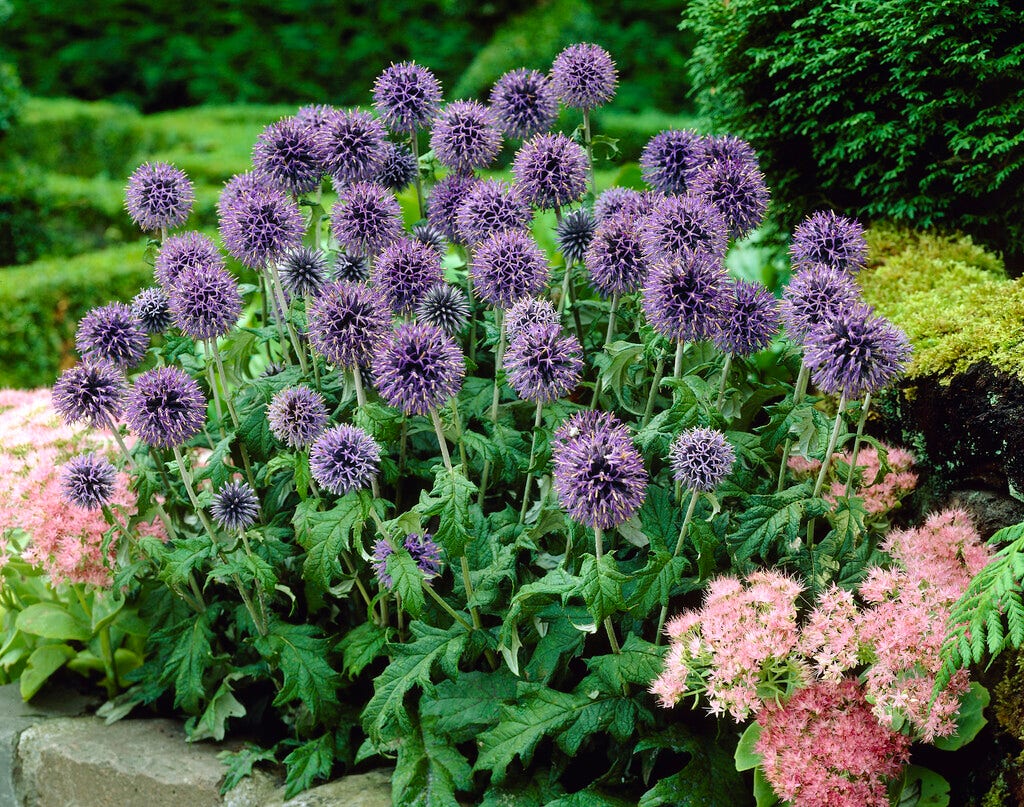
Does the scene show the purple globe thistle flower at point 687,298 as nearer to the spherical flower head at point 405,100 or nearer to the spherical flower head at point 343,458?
the spherical flower head at point 343,458

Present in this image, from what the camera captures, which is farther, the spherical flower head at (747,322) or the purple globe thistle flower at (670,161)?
the purple globe thistle flower at (670,161)

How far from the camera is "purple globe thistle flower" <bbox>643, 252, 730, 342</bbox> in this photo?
2.25 m

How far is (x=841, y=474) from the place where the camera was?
2.68m

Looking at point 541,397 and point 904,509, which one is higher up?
point 541,397

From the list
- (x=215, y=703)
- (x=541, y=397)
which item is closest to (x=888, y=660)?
(x=541, y=397)

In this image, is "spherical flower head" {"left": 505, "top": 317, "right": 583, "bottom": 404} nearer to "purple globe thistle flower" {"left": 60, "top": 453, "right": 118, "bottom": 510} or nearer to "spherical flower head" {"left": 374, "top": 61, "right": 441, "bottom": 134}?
"spherical flower head" {"left": 374, "top": 61, "right": 441, "bottom": 134}

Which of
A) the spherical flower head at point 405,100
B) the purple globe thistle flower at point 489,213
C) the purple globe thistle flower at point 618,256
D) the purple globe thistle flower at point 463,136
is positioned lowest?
the purple globe thistle flower at point 618,256

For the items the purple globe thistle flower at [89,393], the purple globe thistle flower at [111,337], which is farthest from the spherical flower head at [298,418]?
the purple globe thistle flower at [111,337]

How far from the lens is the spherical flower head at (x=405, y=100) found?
9.25 feet

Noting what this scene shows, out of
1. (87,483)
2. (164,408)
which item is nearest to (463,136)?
(164,408)

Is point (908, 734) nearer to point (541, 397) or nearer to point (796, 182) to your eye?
point (541, 397)

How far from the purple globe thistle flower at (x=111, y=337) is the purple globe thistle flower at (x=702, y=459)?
1601 millimetres

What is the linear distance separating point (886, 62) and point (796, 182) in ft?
1.91

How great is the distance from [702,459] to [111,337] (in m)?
1.69
